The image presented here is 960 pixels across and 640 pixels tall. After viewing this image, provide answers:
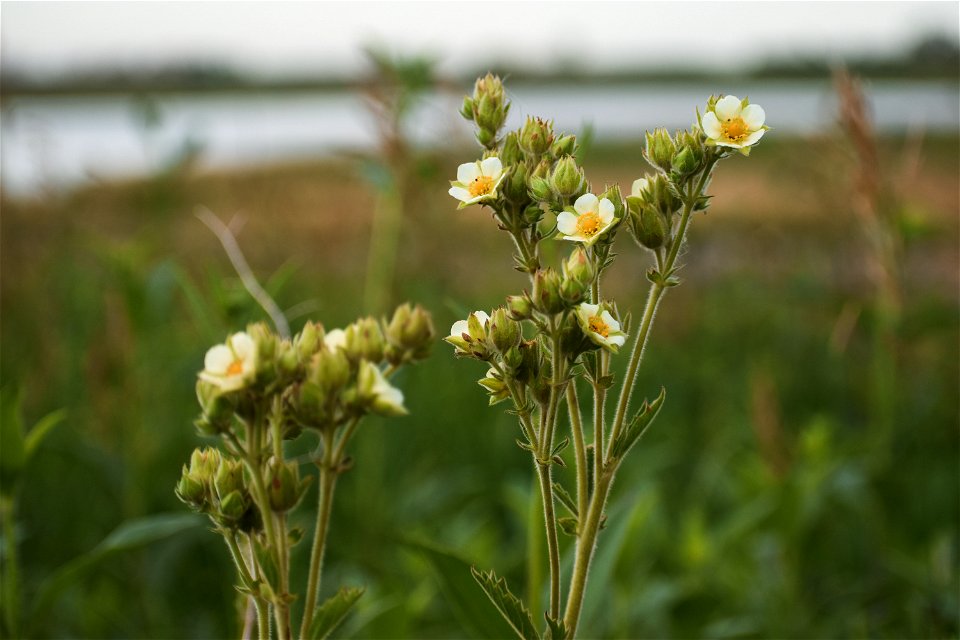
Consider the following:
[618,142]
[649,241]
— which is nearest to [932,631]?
[649,241]

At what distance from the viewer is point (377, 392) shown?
0.86m

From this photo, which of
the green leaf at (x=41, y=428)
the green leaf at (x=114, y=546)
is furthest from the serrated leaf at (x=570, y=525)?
the green leaf at (x=41, y=428)

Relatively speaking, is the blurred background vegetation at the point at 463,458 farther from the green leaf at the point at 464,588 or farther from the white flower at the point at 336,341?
the white flower at the point at 336,341

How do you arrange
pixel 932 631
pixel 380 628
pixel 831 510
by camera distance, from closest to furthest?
1. pixel 380 628
2. pixel 932 631
3. pixel 831 510

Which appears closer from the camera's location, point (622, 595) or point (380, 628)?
point (380, 628)

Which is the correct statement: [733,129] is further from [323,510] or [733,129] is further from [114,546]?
[114,546]

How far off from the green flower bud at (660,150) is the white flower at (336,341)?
37 cm

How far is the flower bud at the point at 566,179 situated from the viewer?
0.92 metres

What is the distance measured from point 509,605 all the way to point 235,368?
1.13 ft

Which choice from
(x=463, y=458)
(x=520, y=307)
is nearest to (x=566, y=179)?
(x=520, y=307)

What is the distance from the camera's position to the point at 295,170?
11344 mm

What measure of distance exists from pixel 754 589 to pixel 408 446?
1.39 meters

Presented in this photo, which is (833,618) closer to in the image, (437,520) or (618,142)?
(437,520)

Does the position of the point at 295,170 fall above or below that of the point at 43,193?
below
